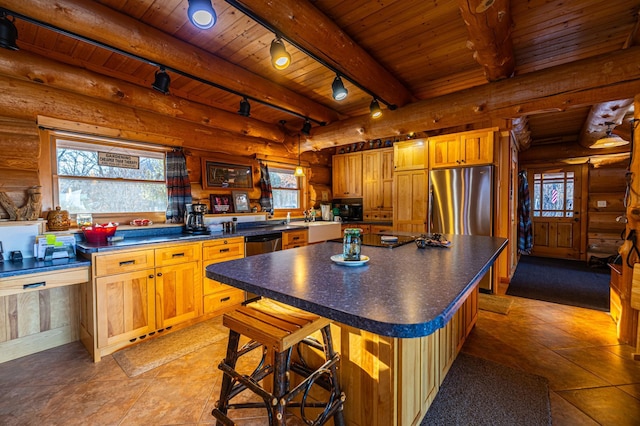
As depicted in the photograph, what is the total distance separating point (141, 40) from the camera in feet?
6.75

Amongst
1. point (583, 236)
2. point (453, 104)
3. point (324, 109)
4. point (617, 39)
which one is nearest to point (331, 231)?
point (324, 109)

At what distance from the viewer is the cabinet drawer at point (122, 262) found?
2.25 m

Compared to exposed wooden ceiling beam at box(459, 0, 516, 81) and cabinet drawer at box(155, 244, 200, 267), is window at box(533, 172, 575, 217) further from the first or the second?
cabinet drawer at box(155, 244, 200, 267)

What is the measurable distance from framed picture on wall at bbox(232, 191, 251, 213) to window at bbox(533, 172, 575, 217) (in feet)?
21.4

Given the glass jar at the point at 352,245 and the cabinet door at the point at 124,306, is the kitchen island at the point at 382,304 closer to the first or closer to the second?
the glass jar at the point at 352,245

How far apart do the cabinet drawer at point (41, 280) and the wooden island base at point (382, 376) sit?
84.2 inches

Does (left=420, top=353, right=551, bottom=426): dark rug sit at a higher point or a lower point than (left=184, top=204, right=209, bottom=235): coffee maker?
lower

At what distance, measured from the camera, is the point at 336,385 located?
1.28 m

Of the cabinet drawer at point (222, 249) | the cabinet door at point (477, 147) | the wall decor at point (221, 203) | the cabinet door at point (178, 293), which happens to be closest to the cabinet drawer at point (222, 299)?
the cabinet door at point (178, 293)

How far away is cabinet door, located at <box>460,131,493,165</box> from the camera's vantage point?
12.0ft

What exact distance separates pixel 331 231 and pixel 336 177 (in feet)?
5.17

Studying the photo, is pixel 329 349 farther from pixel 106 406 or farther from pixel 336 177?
pixel 336 177

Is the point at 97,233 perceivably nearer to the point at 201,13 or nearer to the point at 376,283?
the point at 201,13

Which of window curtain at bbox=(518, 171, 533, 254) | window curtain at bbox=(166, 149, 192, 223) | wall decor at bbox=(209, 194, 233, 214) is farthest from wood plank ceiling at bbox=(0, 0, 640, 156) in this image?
window curtain at bbox=(518, 171, 533, 254)
